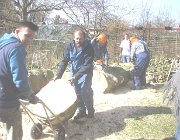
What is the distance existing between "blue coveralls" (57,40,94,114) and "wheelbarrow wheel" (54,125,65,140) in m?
1.03

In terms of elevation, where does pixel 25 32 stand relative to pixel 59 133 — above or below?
above

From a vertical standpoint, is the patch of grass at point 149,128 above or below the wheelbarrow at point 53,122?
below

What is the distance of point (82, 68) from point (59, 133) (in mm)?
1300

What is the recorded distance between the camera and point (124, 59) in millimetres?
16453

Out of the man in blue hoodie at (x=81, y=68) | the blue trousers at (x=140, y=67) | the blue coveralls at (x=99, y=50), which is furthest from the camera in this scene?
the blue coveralls at (x=99, y=50)

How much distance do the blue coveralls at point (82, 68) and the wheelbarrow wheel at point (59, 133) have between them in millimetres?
1035

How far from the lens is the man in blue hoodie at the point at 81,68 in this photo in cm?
717

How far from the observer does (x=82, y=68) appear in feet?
23.6

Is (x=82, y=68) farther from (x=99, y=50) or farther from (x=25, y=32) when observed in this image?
(x=99, y=50)

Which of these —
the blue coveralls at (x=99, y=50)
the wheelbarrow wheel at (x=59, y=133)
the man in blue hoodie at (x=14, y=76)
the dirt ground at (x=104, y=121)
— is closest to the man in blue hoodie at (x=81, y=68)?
the dirt ground at (x=104, y=121)

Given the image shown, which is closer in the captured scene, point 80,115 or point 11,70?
point 11,70

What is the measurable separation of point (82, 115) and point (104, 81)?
235 cm

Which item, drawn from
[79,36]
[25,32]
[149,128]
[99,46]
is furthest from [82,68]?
[99,46]

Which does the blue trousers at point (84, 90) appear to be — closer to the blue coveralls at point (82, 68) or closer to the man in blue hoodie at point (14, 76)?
the blue coveralls at point (82, 68)
